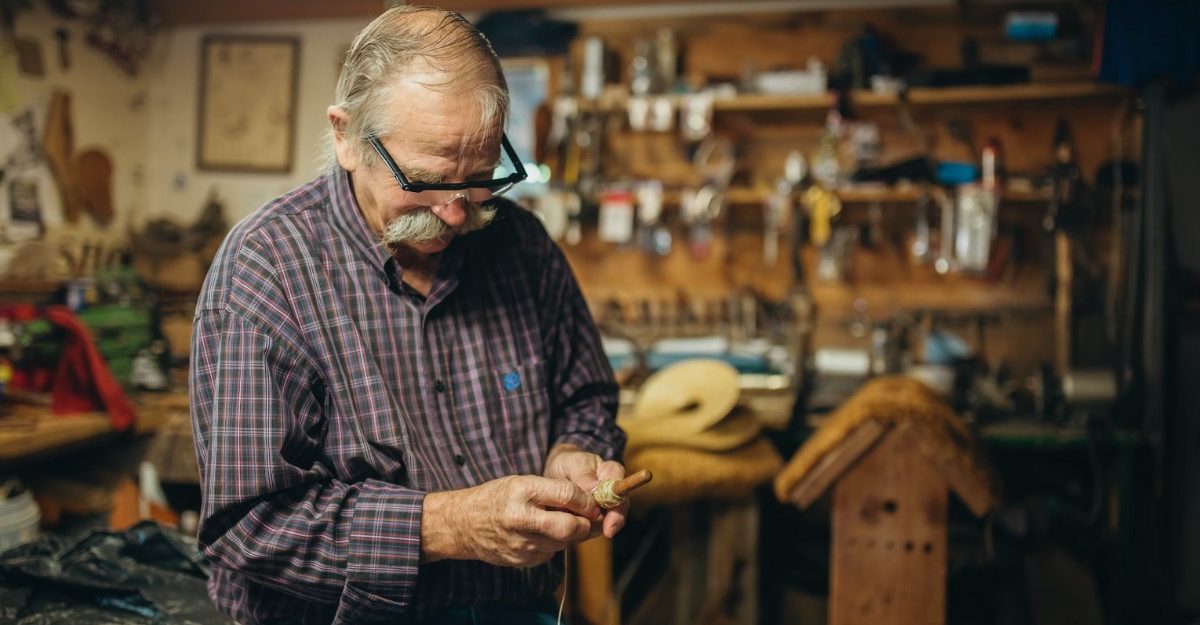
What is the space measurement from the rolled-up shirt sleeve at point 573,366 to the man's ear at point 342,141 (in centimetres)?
51

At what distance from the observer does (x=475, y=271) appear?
6.66 ft

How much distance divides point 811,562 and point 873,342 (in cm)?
123

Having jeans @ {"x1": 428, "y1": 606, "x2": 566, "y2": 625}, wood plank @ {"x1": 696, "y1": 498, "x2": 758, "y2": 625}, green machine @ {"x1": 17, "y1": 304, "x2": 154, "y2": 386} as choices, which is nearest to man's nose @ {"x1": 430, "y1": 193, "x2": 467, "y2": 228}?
jeans @ {"x1": 428, "y1": 606, "x2": 566, "y2": 625}

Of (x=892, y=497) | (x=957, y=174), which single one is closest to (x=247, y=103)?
(x=957, y=174)

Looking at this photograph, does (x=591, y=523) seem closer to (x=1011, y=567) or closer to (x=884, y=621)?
(x=884, y=621)

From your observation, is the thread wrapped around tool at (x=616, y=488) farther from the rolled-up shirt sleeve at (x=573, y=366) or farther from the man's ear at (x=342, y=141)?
Answer: the man's ear at (x=342, y=141)

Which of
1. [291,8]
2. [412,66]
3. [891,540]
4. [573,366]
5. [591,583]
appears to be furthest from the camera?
[291,8]

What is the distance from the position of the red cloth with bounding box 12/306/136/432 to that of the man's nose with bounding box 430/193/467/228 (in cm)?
261

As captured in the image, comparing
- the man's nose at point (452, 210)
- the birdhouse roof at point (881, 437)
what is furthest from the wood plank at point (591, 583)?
the man's nose at point (452, 210)

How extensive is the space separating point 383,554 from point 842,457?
147 centimetres

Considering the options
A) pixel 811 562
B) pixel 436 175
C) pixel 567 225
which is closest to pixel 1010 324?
pixel 811 562

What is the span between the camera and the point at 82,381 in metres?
3.78

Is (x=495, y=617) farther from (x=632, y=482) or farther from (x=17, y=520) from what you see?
(x=17, y=520)

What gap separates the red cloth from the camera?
3736 mm
